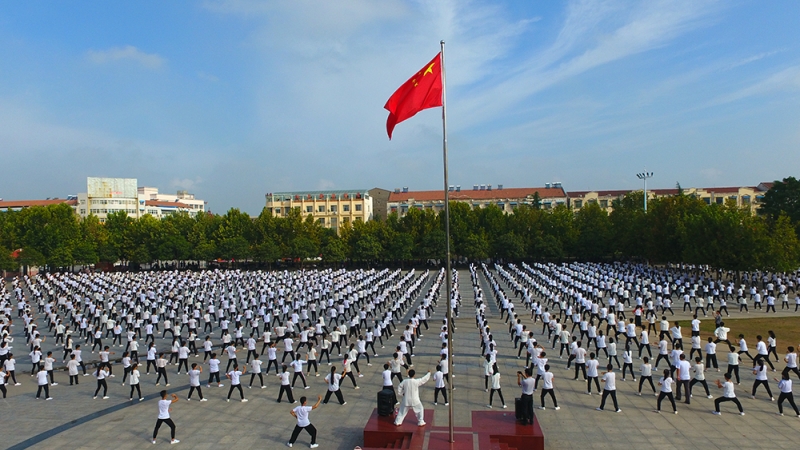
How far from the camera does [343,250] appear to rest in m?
54.4

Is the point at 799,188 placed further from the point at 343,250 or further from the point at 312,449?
the point at 312,449

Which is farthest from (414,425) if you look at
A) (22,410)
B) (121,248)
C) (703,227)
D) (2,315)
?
(121,248)

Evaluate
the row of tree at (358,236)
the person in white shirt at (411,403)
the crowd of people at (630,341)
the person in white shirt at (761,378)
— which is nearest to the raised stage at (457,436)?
the person in white shirt at (411,403)

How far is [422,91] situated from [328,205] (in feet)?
239

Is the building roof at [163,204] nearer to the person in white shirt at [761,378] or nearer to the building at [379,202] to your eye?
the building at [379,202]

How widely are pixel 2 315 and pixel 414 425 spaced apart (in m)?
22.3

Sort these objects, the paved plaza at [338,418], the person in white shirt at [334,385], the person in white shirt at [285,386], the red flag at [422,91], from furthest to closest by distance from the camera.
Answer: the person in white shirt at [285,386] → the person in white shirt at [334,385] → the paved plaza at [338,418] → the red flag at [422,91]

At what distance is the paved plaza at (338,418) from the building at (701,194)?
7474 centimetres

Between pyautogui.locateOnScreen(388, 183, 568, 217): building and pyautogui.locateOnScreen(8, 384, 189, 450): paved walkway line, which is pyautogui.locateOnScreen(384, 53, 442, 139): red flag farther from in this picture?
pyautogui.locateOnScreen(388, 183, 568, 217): building

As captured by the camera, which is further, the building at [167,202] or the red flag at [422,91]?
the building at [167,202]

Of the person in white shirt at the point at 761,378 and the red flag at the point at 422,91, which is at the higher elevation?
the red flag at the point at 422,91

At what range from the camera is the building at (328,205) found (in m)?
80.6

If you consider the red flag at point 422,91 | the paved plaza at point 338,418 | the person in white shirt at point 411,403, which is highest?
the red flag at point 422,91

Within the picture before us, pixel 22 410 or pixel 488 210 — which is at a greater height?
pixel 488 210
